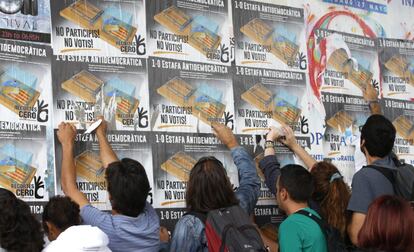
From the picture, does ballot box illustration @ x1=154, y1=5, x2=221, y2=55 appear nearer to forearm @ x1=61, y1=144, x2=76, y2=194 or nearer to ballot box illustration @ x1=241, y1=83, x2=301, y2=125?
ballot box illustration @ x1=241, y1=83, x2=301, y2=125

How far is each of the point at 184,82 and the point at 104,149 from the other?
0.67 metres

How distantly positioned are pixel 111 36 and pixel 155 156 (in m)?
0.69

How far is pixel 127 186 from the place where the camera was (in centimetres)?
358

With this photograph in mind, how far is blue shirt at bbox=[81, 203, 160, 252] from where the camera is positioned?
3580 mm

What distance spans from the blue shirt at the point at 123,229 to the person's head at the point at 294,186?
0.73 meters

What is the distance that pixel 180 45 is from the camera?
14.5ft

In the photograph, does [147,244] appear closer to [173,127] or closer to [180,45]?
[173,127]

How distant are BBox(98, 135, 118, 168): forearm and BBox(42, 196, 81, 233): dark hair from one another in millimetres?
494

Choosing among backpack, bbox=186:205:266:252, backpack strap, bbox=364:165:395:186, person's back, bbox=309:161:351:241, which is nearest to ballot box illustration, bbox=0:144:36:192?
backpack, bbox=186:205:266:252

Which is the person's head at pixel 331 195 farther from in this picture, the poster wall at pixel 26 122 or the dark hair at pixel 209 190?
the poster wall at pixel 26 122

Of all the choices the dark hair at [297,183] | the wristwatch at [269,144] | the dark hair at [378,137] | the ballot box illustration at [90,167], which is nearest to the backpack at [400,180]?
the dark hair at [378,137]

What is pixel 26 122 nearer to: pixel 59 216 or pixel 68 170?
pixel 68 170

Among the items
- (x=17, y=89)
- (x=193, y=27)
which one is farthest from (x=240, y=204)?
(x=17, y=89)

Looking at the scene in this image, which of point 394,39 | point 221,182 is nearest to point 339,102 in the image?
point 394,39
